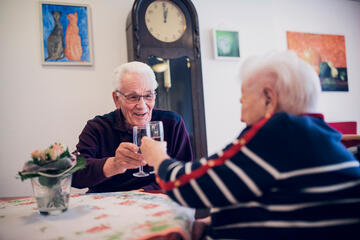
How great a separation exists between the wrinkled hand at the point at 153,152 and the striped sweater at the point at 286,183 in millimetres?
181

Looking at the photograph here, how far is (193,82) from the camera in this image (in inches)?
111

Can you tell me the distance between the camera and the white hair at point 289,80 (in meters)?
0.77

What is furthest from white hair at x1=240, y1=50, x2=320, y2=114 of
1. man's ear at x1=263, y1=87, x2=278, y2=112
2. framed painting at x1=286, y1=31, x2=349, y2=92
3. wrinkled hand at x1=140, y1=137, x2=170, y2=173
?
framed painting at x1=286, y1=31, x2=349, y2=92

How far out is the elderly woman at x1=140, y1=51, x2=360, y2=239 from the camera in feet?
2.18

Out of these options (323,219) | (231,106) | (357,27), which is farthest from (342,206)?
(357,27)

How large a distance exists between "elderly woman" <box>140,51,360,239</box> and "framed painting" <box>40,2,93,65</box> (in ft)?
7.85

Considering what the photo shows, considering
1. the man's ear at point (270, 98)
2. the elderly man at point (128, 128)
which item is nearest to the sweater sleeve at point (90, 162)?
the elderly man at point (128, 128)

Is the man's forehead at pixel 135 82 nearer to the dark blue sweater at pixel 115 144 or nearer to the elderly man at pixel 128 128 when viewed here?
the elderly man at pixel 128 128

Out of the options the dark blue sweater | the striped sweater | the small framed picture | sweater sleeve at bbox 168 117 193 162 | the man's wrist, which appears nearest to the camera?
the striped sweater

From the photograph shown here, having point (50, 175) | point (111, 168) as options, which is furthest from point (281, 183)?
point (111, 168)

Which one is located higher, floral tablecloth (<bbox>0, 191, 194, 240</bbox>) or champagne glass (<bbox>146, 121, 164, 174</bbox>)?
champagne glass (<bbox>146, 121, 164, 174</bbox>)

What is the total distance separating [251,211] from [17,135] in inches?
98.8

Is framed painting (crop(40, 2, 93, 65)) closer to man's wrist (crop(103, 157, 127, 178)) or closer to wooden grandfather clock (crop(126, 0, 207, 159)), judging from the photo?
wooden grandfather clock (crop(126, 0, 207, 159))

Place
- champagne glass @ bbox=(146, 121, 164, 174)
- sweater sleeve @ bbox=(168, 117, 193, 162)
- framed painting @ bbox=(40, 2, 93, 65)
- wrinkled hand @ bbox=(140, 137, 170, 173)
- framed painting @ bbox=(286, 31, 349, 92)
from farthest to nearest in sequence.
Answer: framed painting @ bbox=(286, 31, 349, 92) < framed painting @ bbox=(40, 2, 93, 65) < sweater sleeve @ bbox=(168, 117, 193, 162) < champagne glass @ bbox=(146, 121, 164, 174) < wrinkled hand @ bbox=(140, 137, 170, 173)
